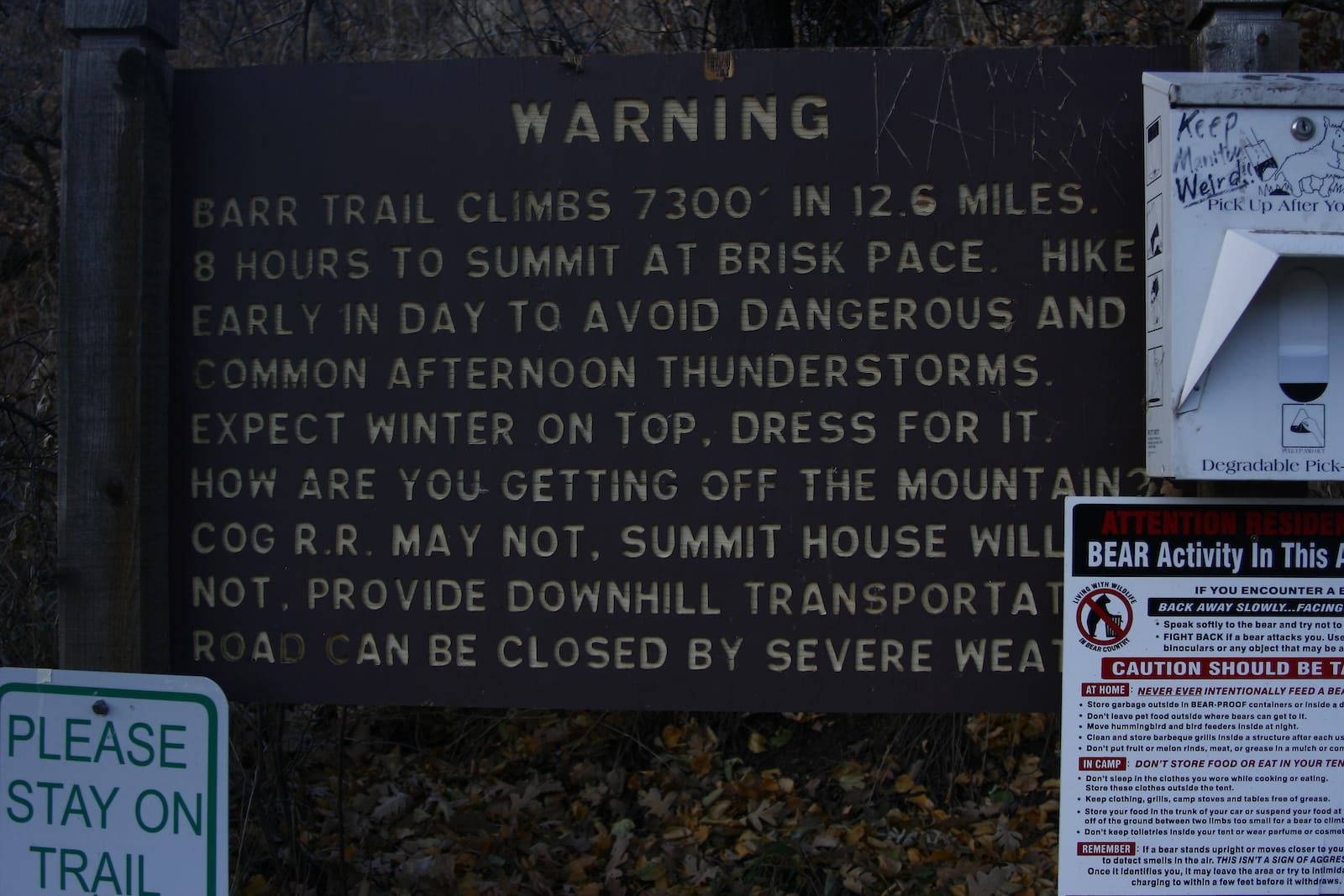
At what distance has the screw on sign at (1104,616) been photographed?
2566 millimetres

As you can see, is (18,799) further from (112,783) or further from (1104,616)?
(1104,616)

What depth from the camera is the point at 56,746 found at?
269cm

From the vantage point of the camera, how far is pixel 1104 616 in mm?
2570

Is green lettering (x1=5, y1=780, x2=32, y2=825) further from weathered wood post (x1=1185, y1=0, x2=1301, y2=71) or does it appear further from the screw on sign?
weathered wood post (x1=1185, y1=0, x2=1301, y2=71)

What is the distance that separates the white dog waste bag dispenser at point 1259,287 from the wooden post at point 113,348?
245cm

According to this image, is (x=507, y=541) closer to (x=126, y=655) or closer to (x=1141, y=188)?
(x=126, y=655)

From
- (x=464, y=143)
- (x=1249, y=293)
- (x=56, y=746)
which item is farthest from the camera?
(x=464, y=143)

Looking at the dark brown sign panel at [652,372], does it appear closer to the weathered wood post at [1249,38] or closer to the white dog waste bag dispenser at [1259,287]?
the weathered wood post at [1249,38]

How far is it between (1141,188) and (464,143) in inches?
65.8

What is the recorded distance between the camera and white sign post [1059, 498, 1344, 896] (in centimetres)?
256

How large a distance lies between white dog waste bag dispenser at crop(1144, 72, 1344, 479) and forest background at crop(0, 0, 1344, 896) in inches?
102

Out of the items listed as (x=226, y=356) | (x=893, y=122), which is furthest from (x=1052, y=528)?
(x=226, y=356)

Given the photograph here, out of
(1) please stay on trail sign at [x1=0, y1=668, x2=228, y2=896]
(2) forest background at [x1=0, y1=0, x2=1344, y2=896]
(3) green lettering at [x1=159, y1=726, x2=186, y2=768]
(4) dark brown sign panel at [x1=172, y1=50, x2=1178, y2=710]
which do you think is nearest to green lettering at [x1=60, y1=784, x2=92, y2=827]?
(1) please stay on trail sign at [x1=0, y1=668, x2=228, y2=896]

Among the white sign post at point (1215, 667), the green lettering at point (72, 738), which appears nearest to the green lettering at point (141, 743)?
the green lettering at point (72, 738)
